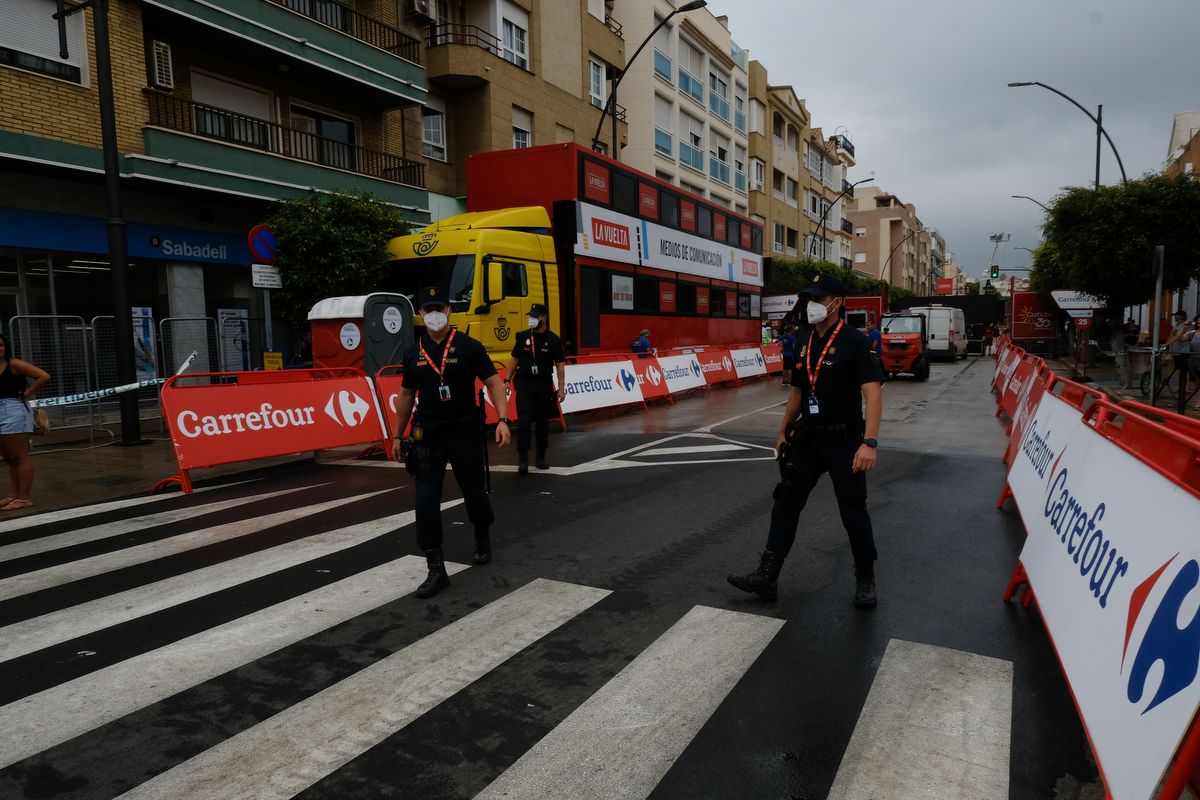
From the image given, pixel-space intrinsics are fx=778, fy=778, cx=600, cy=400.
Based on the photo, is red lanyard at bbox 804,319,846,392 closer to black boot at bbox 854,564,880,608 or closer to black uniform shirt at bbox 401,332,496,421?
black boot at bbox 854,564,880,608

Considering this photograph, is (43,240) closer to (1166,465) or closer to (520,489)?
(520,489)

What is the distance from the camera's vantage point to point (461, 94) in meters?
23.5

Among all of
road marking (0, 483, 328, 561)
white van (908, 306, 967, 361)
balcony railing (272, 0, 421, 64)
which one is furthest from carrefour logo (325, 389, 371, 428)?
white van (908, 306, 967, 361)

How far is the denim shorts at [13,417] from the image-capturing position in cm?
741

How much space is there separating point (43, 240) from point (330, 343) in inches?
219

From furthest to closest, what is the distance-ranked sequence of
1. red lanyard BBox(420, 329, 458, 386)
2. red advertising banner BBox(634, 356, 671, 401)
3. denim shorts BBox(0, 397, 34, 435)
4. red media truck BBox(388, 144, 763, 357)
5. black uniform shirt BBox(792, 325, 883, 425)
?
red advertising banner BBox(634, 356, 671, 401)
red media truck BBox(388, 144, 763, 357)
denim shorts BBox(0, 397, 34, 435)
red lanyard BBox(420, 329, 458, 386)
black uniform shirt BBox(792, 325, 883, 425)

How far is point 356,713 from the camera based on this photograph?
3270mm

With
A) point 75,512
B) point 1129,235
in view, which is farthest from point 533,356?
point 1129,235

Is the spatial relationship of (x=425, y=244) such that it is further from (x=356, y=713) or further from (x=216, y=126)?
(x=356, y=713)

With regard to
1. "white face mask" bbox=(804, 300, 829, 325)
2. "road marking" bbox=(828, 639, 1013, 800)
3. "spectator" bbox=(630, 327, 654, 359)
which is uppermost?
"white face mask" bbox=(804, 300, 829, 325)

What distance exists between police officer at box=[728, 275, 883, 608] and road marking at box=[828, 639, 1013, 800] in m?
0.81

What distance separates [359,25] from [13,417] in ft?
52.2

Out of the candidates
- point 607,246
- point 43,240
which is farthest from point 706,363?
point 43,240

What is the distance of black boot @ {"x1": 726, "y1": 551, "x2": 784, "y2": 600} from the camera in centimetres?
456
